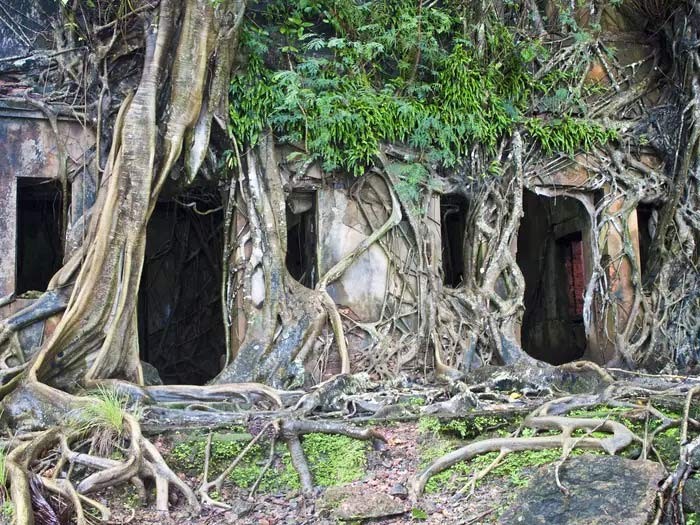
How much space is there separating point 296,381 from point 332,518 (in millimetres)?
2731

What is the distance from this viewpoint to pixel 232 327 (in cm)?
767

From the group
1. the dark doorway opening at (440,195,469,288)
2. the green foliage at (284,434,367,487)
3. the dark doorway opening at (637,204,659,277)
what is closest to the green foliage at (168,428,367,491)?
the green foliage at (284,434,367,487)

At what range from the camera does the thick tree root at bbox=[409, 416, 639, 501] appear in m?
4.71

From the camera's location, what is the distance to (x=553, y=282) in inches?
410

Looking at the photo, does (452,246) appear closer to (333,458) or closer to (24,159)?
(24,159)

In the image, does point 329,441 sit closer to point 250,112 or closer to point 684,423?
point 684,423

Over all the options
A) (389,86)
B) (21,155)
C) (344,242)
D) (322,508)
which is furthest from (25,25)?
(322,508)

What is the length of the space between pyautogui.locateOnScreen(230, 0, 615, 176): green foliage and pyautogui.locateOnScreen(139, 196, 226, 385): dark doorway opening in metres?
2.55

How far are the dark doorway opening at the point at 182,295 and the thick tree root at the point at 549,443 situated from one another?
5.39 meters

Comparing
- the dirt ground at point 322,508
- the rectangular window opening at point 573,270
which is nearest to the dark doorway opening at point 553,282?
the rectangular window opening at point 573,270

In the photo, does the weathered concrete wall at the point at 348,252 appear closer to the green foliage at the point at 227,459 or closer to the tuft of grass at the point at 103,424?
the green foliage at the point at 227,459

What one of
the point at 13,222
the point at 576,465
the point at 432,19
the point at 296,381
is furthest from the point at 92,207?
the point at 576,465

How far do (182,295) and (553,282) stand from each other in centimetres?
476

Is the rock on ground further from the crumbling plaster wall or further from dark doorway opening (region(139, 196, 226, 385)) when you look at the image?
dark doorway opening (region(139, 196, 226, 385))
